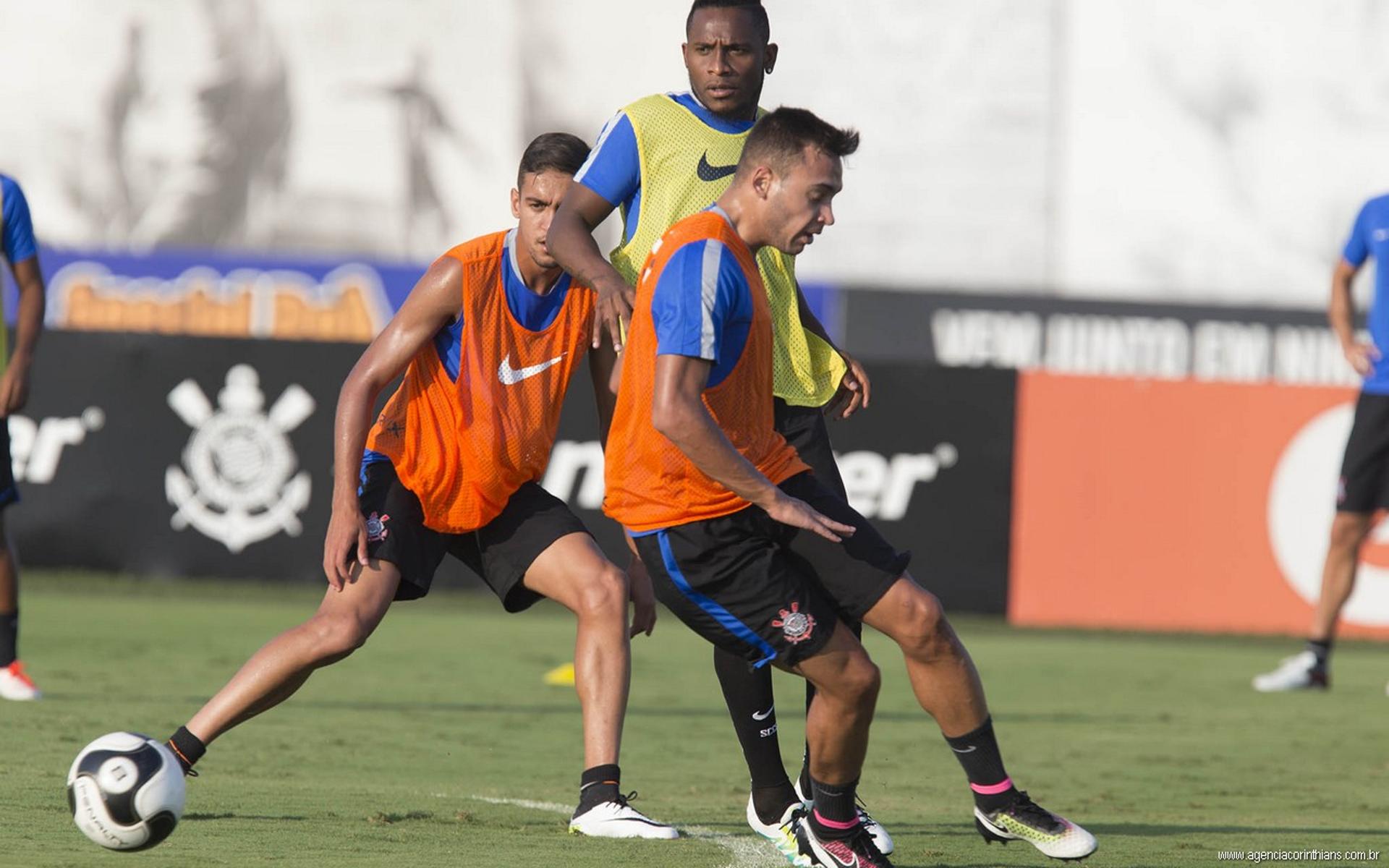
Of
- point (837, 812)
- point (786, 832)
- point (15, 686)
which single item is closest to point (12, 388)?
A: point (15, 686)

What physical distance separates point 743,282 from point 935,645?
1.11 m

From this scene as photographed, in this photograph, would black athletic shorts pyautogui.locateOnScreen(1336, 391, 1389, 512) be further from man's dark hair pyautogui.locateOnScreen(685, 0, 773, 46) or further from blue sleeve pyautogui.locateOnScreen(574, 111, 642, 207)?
blue sleeve pyautogui.locateOnScreen(574, 111, 642, 207)

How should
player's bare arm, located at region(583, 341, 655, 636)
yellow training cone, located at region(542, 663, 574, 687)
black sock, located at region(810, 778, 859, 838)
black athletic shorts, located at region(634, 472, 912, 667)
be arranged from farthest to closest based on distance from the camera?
yellow training cone, located at region(542, 663, 574, 687) < player's bare arm, located at region(583, 341, 655, 636) < black sock, located at region(810, 778, 859, 838) < black athletic shorts, located at region(634, 472, 912, 667)

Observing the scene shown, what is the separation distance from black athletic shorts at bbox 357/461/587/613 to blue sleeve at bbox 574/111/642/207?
100 centimetres

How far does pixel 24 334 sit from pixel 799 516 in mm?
4746

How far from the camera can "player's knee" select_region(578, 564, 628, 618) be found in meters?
6.20

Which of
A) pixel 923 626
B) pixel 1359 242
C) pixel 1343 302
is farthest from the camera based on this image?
pixel 1343 302

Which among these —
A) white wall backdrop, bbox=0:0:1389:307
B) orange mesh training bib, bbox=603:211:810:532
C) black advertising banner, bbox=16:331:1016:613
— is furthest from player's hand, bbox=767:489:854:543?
white wall backdrop, bbox=0:0:1389:307

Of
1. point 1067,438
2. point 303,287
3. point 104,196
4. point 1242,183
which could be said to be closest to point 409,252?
point 303,287

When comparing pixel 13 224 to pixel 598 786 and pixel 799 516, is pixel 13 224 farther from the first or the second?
pixel 799 516

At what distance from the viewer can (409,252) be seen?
2359 cm

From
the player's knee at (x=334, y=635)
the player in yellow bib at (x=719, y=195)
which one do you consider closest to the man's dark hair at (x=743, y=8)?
the player in yellow bib at (x=719, y=195)

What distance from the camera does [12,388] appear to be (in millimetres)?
8656

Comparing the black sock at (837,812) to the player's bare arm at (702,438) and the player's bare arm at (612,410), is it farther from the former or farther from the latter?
the player's bare arm at (612,410)
